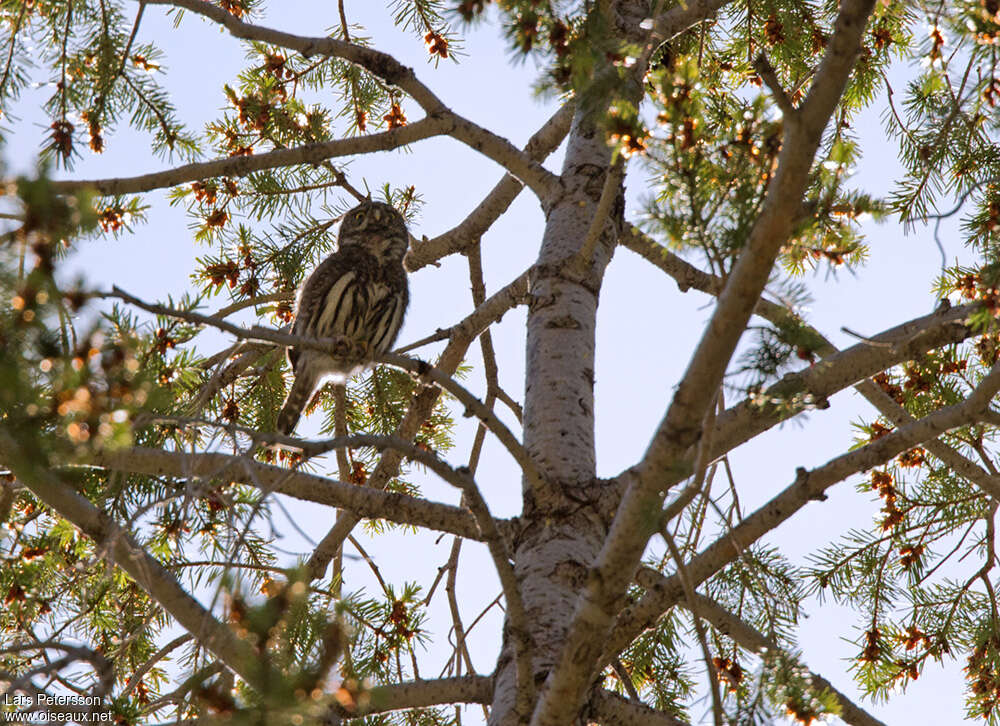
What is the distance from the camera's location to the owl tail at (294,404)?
13.1ft

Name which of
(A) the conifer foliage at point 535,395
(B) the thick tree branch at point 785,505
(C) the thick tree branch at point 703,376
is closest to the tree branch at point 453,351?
(A) the conifer foliage at point 535,395

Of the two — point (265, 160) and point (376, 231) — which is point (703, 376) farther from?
point (376, 231)

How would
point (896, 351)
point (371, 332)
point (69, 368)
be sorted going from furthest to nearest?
point (371, 332), point (896, 351), point (69, 368)

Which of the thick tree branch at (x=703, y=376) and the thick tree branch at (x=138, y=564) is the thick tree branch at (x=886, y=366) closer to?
the thick tree branch at (x=703, y=376)

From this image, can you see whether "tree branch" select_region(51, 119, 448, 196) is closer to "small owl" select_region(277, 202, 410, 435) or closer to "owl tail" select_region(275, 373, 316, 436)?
"small owl" select_region(277, 202, 410, 435)

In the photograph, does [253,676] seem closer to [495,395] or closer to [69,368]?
[69,368]

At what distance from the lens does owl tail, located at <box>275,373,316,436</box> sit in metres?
4.00

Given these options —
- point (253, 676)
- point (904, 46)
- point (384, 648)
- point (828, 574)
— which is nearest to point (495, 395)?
point (384, 648)

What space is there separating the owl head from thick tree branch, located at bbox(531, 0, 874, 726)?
264 centimetres

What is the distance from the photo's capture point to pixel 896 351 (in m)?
2.46

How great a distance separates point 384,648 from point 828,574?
1.43 m

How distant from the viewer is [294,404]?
4.06 m

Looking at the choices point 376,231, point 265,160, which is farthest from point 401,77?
point 376,231

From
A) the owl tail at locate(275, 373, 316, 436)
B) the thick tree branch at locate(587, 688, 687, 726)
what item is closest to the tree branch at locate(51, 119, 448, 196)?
the owl tail at locate(275, 373, 316, 436)
